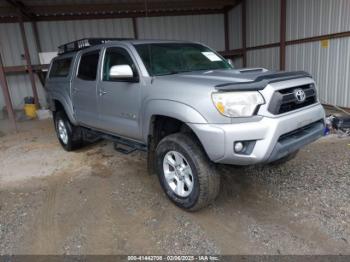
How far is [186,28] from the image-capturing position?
12.1m

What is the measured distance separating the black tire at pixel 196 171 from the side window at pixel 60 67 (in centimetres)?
304

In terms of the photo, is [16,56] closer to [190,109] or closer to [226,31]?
[226,31]

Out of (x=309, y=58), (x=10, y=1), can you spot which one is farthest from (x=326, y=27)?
(x=10, y=1)

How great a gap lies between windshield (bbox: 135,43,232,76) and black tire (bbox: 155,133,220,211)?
90cm

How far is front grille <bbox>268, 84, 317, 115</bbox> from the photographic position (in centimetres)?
266

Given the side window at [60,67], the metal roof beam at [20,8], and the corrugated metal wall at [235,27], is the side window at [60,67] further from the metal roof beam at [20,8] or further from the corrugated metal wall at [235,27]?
the corrugated metal wall at [235,27]

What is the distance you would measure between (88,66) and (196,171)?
269 cm

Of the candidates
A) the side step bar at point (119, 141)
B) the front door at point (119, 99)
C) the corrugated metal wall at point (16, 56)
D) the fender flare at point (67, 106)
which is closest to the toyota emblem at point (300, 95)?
the front door at point (119, 99)

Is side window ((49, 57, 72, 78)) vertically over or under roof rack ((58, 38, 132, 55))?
under

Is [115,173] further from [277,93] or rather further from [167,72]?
[277,93]

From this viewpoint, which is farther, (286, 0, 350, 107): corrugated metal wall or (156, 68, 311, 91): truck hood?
(286, 0, 350, 107): corrugated metal wall

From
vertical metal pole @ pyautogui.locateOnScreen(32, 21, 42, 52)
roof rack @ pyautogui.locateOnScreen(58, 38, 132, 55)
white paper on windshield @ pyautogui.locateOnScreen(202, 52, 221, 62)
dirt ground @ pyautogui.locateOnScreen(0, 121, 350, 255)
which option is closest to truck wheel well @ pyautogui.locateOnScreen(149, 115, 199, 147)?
dirt ground @ pyautogui.locateOnScreen(0, 121, 350, 255)

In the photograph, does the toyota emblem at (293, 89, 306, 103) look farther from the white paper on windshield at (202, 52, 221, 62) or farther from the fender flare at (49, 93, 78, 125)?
the fender flare at (49, 93, 78, 125)

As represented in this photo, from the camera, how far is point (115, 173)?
4492 millimetres
